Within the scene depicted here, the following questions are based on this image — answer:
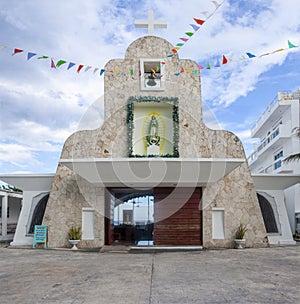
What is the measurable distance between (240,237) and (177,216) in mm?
2430

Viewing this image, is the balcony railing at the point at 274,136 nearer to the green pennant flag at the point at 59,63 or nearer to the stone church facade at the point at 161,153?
the stone church facade at the point at 161,153

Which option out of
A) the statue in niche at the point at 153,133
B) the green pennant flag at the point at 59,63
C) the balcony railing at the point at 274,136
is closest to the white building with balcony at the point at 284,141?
the balcony railing at the point at 274,136

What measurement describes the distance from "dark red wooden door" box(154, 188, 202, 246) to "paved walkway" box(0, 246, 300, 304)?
8.16ft

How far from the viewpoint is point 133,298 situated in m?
5.57

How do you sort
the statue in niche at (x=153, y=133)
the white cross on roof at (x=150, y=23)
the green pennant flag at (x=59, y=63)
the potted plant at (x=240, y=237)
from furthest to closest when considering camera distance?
the white cross on roof at (x=150, y=23) < the statue in niche at (x=153, y=133) < the potted plant at (x=240, y=237) < the green pennant flag at (x=59, y=63)

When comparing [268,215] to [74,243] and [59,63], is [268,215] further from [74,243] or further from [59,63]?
[59,63]

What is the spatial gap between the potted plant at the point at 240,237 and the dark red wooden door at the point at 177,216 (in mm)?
1337

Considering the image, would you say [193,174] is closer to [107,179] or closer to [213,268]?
[107,179]

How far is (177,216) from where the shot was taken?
44.0 ft

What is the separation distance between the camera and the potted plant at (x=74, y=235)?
503 inches

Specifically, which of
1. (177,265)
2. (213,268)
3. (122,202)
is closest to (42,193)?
(122,202)

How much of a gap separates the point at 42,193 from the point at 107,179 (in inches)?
148

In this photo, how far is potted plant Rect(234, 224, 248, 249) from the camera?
42.2ft

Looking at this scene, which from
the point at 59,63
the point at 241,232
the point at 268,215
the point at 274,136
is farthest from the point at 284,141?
the point at 59,63
